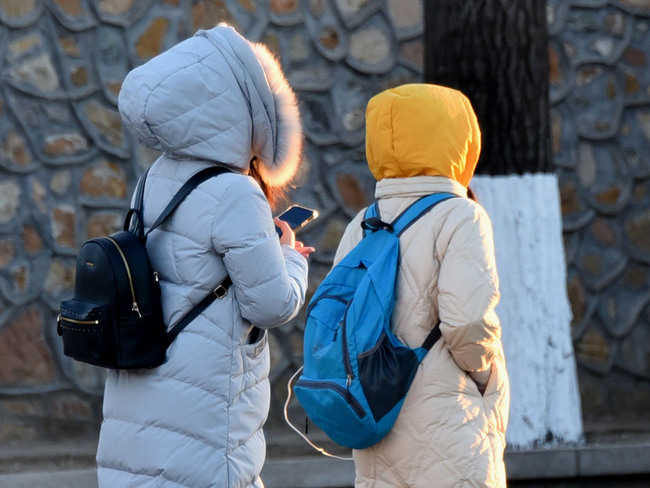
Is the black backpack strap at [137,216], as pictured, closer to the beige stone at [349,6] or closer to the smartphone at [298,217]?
the smartphone at [298,217]

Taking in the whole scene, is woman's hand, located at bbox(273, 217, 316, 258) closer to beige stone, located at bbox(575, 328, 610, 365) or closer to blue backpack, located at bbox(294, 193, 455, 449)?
blue backpack, located at bbox(294, 193, 455, 449)

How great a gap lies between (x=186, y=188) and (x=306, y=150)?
301cm

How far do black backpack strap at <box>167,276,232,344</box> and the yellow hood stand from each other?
59cm

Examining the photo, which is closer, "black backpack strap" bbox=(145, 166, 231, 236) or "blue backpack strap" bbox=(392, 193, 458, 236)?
"black backpack strap" bbox=(145, 166, 231, 236)

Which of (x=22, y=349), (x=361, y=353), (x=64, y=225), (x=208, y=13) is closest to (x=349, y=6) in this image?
(x=208, y=13)

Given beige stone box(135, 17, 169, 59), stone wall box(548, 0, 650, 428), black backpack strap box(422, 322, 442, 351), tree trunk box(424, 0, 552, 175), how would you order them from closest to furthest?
black backpack strap box(422, 322, 442, 351) → tree trunk box(424, 0, 552, 175) → beige stone box(135, 17, 169, 59) → stone wall box(548, 0, 650, 428)

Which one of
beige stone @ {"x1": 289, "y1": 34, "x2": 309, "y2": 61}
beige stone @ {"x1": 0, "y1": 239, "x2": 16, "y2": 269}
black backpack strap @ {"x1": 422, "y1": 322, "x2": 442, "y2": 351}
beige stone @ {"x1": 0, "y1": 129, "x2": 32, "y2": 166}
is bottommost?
beige stone @ {"x1": 0, "y1": 239, "x2": 16, "y2": 269}

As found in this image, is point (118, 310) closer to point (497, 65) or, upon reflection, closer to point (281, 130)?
point (281, 130)

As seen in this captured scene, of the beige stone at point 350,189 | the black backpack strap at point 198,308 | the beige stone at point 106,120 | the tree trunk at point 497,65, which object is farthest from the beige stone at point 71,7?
the black backpack strap at point 198,308

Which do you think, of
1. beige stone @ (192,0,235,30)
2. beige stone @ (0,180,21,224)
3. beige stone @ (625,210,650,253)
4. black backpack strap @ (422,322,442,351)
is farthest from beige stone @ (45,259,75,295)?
black backpack strap @ (422,322,442,351)

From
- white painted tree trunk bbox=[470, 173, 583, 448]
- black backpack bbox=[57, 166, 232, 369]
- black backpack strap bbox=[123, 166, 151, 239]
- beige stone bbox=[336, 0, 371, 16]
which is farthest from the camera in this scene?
beige stone bbox=[336, 0, 371, 16]

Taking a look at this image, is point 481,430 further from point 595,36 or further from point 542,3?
point 595,36

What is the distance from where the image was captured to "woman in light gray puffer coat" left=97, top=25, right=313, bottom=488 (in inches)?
103

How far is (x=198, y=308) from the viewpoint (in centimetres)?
265
